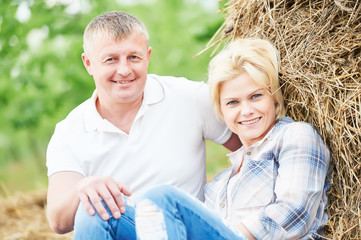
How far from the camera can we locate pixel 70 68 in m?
7.32

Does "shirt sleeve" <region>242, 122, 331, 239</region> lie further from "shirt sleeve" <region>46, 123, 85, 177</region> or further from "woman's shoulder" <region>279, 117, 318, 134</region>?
"shirt sleeve" <region>46, 123, 85, 177</region>

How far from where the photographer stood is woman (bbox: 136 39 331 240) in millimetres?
1854

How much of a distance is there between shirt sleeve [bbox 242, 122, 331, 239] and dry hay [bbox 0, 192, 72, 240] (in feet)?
7.50

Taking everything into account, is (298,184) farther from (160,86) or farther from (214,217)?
(160,86)

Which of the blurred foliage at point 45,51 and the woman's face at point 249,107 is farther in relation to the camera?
the blurred foliage at point 45,51

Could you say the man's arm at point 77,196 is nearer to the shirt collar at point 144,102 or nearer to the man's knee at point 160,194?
the man's knee at point 160,194

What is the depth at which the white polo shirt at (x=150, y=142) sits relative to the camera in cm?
254

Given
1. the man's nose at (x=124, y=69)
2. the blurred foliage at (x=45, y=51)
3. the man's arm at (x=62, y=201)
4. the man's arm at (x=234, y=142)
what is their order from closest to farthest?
the man's arm at (x=62, y=201) → the man's nose at (x=124, y=69) → the man's arm at (x=234, y=142) → the blurred foliage at (x=45, y=51)

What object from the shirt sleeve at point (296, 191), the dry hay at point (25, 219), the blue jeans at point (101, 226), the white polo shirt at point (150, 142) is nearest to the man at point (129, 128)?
the white polo shirt at point (150, 142)

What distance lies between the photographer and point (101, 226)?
1.96 m

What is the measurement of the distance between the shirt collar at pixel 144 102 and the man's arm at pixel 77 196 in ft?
1.03

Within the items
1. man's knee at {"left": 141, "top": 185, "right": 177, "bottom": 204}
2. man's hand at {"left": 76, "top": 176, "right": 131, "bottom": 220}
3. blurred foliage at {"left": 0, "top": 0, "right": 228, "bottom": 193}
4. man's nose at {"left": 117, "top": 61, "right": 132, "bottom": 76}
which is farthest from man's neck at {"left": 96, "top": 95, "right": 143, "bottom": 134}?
blurred foliage at {"left": 0, "top": 0, "right": 228, "bottom": 193}

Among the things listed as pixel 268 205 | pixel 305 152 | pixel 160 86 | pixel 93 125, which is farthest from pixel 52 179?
pixel 305 152

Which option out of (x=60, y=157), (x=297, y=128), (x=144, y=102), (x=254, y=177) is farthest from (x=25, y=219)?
(x=297, y=128)
